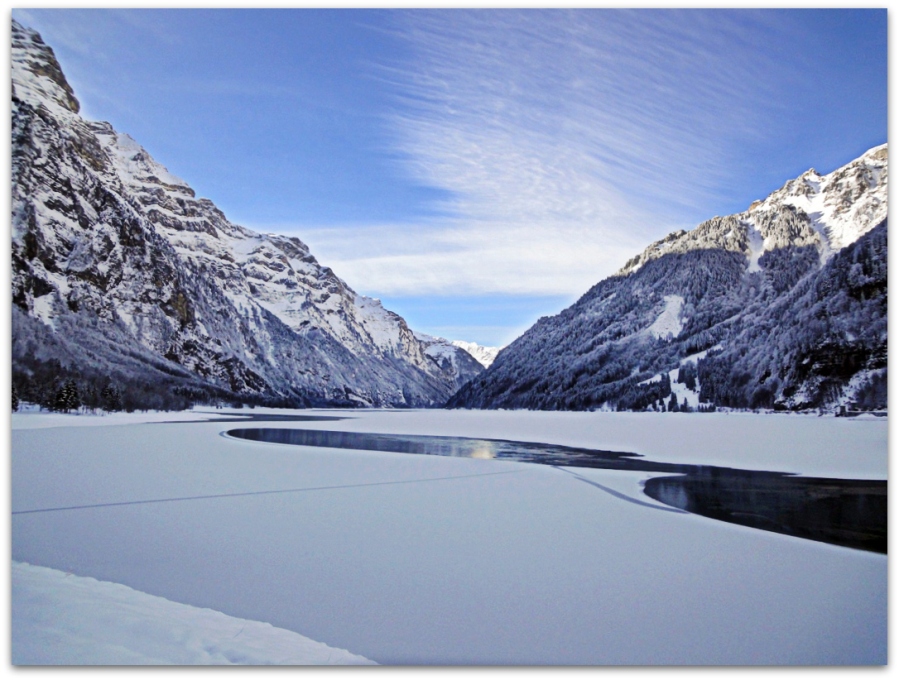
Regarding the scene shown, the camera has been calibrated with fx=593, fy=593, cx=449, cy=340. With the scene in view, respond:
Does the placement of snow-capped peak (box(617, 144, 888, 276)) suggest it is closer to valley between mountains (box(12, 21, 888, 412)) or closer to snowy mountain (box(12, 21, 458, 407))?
valley between mountains (box(12, 21, 888, 412))

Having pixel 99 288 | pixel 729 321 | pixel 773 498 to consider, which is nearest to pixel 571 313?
pixel 729 321

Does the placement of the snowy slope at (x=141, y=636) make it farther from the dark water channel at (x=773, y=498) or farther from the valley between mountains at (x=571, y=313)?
the valley between mountains at (x=571, y=313)

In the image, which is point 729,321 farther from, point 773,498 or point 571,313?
point 773,498

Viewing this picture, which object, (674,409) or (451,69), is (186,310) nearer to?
(674,409)

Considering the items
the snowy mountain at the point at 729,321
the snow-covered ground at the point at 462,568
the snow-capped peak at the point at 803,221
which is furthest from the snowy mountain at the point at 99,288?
the snow-capped peak at the point at 803,221

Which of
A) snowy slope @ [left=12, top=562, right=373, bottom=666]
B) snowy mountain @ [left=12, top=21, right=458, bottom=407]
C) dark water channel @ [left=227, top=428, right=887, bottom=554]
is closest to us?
snowy slope @ [left=12, top=562, right=373, bottom=666]

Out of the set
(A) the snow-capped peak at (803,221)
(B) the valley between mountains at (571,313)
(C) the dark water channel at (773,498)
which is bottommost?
(C) the dark water channel at (773,498)

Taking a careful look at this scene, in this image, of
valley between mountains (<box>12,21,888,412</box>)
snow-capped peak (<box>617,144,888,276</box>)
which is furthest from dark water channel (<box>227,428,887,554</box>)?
snow-capped peak (<box>617,144,888,276</box>)
